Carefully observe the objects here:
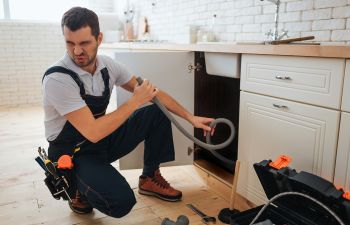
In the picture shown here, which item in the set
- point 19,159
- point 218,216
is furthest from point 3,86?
point 218,216

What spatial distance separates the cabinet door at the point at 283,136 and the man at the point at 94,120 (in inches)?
8.8

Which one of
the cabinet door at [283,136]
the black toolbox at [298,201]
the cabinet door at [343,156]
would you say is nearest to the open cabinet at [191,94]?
the cabinet door at [283,136]

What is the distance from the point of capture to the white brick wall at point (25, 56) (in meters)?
4.12

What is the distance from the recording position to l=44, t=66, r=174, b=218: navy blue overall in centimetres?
134

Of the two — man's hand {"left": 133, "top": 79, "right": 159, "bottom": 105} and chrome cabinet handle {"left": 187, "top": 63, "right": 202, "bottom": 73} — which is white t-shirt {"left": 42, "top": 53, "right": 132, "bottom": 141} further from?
chrome cabinet handle {"left": 187, "top": 63, "right": 202, "bottom": 73}

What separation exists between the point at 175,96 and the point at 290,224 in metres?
0.94

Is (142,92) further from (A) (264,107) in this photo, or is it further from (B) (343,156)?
(B) (343,156)

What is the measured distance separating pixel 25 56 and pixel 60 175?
332 cm

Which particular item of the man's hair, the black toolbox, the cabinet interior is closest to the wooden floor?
the cabinet interior

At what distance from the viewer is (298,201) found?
3.76 feet

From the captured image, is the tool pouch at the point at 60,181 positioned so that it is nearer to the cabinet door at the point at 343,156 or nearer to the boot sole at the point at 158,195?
the boot sole at the point at 158,195

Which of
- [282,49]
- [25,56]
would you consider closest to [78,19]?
[282,49]

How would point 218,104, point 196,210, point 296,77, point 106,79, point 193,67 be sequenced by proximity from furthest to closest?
point 218,104, point 193,67, point 196,210, point 106,79, point 296,77

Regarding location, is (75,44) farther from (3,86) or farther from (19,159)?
(3,86)
